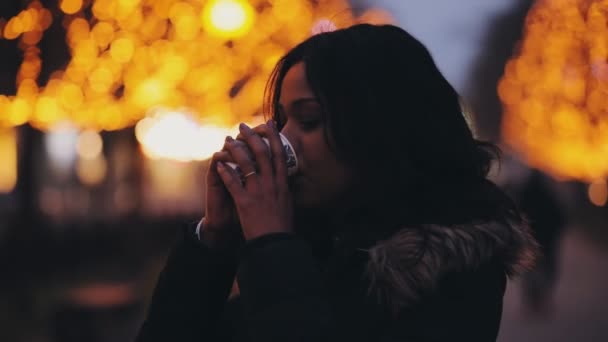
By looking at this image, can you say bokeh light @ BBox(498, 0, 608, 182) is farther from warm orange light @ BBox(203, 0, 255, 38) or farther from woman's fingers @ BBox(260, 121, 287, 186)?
woman's fingers @ BBox(260, 121, 287, 186)

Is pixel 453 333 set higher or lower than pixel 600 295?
higher

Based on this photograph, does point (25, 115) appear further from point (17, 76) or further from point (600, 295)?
point (600, 295)

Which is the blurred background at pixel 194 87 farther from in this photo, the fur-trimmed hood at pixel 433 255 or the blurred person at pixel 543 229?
the fur-trimmed hood at pixel 433 255

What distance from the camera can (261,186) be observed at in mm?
1583

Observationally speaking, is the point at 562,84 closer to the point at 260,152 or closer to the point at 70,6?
the point at 70,6

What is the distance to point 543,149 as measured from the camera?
42.7 feet

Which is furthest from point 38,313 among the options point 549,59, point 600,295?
point 600,295

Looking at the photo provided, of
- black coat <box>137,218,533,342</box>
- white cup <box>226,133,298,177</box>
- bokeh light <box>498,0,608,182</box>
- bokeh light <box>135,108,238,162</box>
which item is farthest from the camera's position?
bokeh light <box>135,108,238,162</box>

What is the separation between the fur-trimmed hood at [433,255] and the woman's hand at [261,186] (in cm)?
18

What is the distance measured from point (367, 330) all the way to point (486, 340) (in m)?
0.20

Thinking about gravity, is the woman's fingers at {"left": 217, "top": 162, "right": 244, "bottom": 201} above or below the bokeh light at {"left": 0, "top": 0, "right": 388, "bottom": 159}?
above

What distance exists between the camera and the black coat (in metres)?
1.52

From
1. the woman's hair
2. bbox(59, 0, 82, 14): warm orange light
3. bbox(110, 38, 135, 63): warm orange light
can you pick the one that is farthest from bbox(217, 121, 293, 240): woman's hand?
bbox(59, 0, 82, 14): warm orange light

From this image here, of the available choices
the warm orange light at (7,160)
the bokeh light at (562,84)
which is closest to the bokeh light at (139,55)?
the bokeh light at (562,84)
